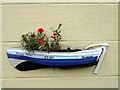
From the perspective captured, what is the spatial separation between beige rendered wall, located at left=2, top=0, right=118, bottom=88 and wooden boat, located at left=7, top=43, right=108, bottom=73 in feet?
0.45

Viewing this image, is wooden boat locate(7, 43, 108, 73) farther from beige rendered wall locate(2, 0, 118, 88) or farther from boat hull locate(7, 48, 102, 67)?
beige rendered wall locate(2, 0, 118, 88)

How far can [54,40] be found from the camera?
9.55 ft

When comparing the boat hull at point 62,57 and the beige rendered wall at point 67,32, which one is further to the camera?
the beige rendered wall at point 67,32

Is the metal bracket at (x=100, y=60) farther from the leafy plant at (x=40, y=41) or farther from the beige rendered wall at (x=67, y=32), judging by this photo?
the leafy plant at (x=40, y=41)

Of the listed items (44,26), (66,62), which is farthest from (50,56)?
(44,26)

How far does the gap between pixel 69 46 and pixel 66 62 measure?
0.78ft

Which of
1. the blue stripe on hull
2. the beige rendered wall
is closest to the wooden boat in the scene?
the blue stripe on hull

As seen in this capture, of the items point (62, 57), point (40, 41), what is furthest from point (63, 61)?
point (40, 41)

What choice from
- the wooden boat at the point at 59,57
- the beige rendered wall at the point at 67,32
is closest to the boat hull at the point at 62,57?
the wooden boat at the point at 59,57

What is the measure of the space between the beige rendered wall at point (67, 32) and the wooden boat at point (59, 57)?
0.14 meters

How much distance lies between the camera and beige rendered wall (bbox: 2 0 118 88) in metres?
2.93

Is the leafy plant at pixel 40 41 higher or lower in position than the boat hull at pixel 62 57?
higher

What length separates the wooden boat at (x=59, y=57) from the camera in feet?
9.24

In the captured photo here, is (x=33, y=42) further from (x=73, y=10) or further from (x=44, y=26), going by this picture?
(x=73, y=10)
